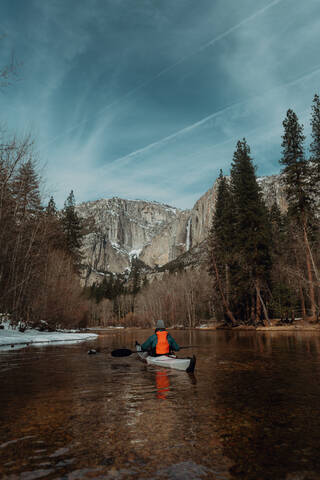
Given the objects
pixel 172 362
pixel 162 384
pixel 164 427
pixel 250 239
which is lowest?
pixel 162 384

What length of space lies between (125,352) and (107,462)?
9.45 meters

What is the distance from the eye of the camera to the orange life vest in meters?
10.2

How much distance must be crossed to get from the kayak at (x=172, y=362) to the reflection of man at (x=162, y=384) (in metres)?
0.41

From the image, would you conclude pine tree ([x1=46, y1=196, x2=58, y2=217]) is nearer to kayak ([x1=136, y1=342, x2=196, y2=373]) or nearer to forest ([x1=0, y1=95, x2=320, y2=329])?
Answer: forest ([x1=0, y1=95, x2=320, y2=329])

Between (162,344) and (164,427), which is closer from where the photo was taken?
(164,427)

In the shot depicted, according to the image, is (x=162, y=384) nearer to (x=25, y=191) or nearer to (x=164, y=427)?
(x=164, y=427)

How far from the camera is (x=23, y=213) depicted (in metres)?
19.4

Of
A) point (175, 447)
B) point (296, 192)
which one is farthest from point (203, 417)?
point (296, 192)

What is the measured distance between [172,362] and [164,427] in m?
5.22

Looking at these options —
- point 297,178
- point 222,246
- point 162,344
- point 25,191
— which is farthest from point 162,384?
point 222,246

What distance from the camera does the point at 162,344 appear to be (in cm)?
1023

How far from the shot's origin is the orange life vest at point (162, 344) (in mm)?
10156

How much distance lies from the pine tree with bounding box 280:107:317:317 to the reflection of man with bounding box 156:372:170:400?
2023cm

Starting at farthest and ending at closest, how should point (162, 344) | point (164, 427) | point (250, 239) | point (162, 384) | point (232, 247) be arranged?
point (232, 247)
point (250, 239)
point (162, 344)
point (162, 384)
point (164, 427)
